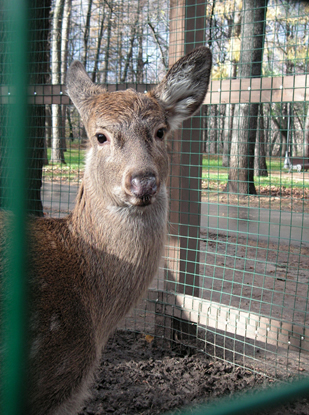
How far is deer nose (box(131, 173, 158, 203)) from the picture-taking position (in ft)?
7.94

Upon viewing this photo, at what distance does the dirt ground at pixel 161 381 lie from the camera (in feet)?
11.1

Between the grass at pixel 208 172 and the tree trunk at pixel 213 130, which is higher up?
the tree trunk at pixel 213 130

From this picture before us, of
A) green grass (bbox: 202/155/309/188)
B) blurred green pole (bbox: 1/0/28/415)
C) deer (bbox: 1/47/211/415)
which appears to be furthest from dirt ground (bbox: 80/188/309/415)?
blurred green pole (bbox: 1/0/28/415)

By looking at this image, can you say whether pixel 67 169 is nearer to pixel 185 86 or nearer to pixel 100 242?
pixel 185 86

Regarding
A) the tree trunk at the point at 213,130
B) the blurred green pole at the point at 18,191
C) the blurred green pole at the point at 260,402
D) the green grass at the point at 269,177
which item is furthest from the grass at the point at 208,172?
the blurred green pole at the point at 260,402

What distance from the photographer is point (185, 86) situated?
329 cm

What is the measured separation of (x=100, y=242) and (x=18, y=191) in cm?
202

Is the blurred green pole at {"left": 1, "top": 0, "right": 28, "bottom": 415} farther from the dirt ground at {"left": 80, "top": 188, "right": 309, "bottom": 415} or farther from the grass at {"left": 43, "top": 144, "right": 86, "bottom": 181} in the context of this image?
the grass at {"left": 43, "top": 144, "right": 86, "bottom": 181}

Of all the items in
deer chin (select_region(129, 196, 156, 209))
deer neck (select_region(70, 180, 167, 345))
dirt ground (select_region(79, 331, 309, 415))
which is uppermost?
deer chin (select_region(129, 196, 156, 209))

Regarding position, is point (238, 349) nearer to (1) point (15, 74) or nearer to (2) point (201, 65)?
(2) point (201, 65)

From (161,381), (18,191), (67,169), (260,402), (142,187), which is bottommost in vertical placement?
(161,381)

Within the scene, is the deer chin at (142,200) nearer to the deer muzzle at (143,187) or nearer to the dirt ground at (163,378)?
the deer muzzle at (143,187)

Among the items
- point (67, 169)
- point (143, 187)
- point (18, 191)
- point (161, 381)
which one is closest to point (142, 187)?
point (143, 187)

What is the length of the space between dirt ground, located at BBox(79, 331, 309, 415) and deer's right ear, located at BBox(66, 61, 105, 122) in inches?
97.6
